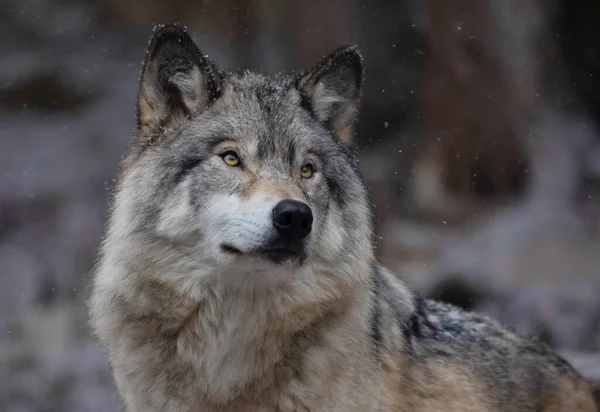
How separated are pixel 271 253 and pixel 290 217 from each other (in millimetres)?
198

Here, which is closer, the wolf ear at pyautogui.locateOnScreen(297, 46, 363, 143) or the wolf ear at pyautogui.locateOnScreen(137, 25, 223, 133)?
the wolf ear at pyautogui.locateOnScreen(137, 25, 223, 133)

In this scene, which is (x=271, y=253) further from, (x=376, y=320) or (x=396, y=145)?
(x=396, y=145)

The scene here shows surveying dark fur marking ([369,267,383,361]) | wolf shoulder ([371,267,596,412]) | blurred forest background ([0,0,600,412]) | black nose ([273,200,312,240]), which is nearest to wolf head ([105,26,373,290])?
black nose ([273,200,312,240])

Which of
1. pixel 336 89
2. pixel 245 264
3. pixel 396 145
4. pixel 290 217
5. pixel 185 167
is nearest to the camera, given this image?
pixel 290 217

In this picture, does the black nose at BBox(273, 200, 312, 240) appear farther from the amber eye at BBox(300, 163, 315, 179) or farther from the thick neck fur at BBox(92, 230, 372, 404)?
the amber eye at BBox(300, 163, 315, 179)

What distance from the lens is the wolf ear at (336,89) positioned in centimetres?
454

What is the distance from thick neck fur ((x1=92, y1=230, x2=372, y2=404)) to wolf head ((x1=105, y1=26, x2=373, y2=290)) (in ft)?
0.21

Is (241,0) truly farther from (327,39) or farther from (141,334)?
(141,334)

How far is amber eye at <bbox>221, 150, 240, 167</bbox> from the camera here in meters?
4.06

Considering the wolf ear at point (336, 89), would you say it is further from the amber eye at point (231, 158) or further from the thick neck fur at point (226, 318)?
the thick neck fur at point (226, 318)

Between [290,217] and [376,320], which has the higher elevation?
[290,217]

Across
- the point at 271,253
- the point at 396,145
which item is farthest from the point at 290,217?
the point at 396,145

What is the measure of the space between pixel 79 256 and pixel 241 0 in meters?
4.75

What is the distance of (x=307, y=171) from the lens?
4.25m
